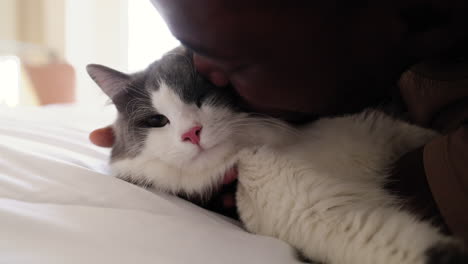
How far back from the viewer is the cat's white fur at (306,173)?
0.57 m

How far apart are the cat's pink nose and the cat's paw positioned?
433mm

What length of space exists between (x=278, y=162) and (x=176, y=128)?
214mm

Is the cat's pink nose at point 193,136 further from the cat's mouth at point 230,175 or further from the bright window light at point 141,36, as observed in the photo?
the bright window light at point 141,36

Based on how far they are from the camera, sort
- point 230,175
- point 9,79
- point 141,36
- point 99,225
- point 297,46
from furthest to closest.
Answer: point 9,79 → point 141,36 → point 230,175 → point 99,225 → point 297,46

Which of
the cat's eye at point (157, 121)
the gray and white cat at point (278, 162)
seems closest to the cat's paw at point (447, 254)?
the gray and white cat at point (278, 162)

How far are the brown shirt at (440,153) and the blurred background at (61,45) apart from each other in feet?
8.21

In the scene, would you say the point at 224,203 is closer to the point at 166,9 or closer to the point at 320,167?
the point at 320,167

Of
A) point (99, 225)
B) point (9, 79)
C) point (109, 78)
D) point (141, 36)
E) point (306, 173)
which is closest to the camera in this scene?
point (99, 225)

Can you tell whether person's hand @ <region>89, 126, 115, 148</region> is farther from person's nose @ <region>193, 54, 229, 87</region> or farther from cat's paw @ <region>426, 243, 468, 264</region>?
cat's paw @ <region>426, 243, 468, 264</region>

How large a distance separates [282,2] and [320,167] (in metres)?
0.40

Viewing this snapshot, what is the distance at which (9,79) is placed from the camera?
332cm

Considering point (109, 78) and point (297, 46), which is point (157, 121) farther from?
point (297, 46)

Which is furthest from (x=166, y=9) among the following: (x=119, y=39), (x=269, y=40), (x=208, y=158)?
(x=119, y=39)

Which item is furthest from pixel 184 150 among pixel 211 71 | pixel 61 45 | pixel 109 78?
pixel 61 45
